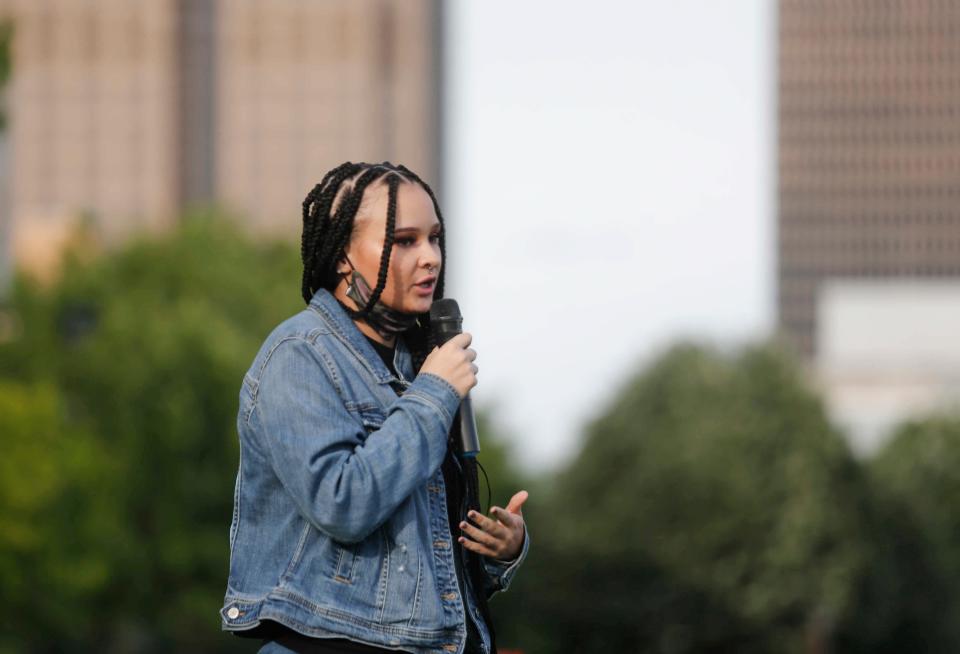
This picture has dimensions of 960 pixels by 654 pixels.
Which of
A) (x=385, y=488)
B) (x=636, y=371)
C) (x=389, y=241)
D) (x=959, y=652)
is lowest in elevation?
(x=959, y=652)

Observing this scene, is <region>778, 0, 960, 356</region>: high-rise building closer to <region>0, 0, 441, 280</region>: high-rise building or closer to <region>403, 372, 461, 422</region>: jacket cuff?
<region>0, 0, 441, 280</region>: high-rise building

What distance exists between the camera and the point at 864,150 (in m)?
183

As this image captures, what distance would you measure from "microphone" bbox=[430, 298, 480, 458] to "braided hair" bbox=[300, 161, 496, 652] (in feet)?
0.16

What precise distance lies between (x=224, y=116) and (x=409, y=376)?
158253 mm

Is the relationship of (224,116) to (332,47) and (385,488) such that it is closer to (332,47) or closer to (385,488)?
(332,47)

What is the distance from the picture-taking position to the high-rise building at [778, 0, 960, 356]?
180 m

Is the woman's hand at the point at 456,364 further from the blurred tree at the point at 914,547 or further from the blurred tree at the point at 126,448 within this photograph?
the blurred tree at the point at 914,547

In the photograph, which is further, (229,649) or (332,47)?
(332,47)

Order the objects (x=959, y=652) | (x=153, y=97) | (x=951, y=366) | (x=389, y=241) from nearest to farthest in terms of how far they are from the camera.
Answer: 1. (x=389, y=241)
2. (x=959, y=652)
3. (x=951, y=366)
4. (x=153, y=97)

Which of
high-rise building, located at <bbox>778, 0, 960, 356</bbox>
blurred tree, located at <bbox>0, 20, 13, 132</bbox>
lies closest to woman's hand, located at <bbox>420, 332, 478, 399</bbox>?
blurred tree, located at <bbox>0, 20, 13, 132</bbox>

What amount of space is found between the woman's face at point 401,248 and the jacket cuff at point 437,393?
21 cm

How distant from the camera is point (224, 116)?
16025 centimetres

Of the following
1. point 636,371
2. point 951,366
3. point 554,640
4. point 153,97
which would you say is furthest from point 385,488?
point 153,97

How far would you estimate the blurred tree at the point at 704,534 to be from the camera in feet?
167
